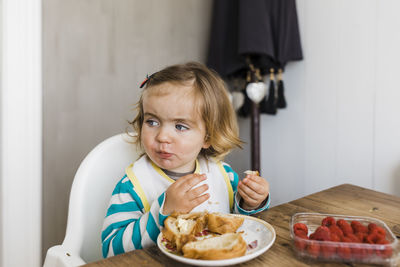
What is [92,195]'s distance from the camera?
953mm

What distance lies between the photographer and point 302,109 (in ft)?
5.58

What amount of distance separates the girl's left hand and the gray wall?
0.97 meters

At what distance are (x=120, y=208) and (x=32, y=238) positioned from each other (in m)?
0.79

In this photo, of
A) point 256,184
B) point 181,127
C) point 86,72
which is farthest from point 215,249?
point 86,72

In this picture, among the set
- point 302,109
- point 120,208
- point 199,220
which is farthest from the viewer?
point 302,109

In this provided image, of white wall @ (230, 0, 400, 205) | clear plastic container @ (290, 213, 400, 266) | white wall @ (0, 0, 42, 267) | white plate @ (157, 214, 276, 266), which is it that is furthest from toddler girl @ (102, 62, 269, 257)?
white wall @ (230, 0, 400, 205)

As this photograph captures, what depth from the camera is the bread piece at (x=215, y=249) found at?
54cm

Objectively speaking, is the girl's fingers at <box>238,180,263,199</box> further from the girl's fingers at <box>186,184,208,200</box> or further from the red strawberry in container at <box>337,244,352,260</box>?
the red strawberry in container at <box>337,244,352,260</box>

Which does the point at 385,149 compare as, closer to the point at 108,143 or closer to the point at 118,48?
the point at 108,143

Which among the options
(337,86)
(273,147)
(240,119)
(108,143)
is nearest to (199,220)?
(108,143)

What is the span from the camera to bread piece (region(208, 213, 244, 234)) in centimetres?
66

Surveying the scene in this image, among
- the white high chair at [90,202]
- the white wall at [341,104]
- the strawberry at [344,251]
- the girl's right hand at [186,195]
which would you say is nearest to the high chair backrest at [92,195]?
the white high chair at [90,202]

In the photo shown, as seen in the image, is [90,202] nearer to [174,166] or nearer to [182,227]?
[174,166]

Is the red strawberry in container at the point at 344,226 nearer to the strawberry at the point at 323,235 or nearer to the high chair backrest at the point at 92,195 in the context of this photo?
the strawberry at the point at 323,235
